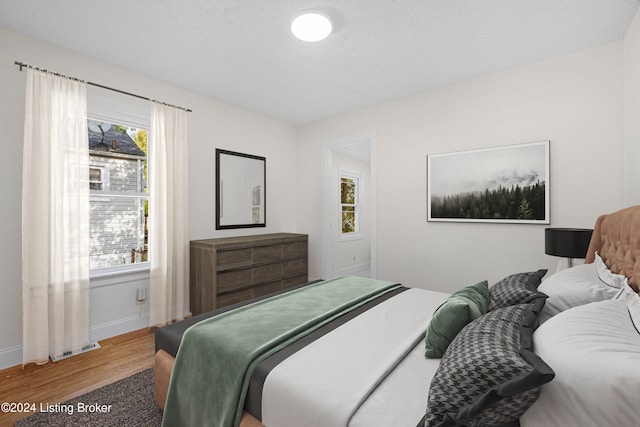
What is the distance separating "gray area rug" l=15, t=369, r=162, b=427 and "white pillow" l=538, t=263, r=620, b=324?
2.26 m

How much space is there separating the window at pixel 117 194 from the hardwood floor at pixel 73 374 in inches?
34.7

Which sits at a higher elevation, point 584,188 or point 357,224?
point 584,188

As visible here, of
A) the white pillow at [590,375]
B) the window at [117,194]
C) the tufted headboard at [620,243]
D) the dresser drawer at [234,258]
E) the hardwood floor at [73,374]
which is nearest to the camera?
the white pillow at [590,375]

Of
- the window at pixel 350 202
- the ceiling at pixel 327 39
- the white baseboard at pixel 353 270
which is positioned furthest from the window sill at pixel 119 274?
the window at pixel 350 202

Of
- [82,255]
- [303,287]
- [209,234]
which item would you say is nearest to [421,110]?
[303,287]

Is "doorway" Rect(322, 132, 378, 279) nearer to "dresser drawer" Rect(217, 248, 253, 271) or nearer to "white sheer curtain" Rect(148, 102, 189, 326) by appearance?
"dresser drawer" Rect(217, 248, 253, 271)

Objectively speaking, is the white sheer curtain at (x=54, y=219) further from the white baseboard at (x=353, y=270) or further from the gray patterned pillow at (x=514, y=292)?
the white baseboard at (x=353, y=270)

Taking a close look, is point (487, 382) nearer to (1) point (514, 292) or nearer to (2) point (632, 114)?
(1) point (514, 292)

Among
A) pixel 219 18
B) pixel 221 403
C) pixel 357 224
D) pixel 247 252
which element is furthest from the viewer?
pixel 357 224

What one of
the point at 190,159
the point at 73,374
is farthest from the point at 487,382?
the point at 190,159

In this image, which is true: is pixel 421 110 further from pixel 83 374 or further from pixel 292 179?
pixel 83 374

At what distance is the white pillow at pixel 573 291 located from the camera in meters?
1.40

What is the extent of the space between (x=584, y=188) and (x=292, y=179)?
144 inches

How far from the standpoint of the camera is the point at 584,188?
2.73 meters
